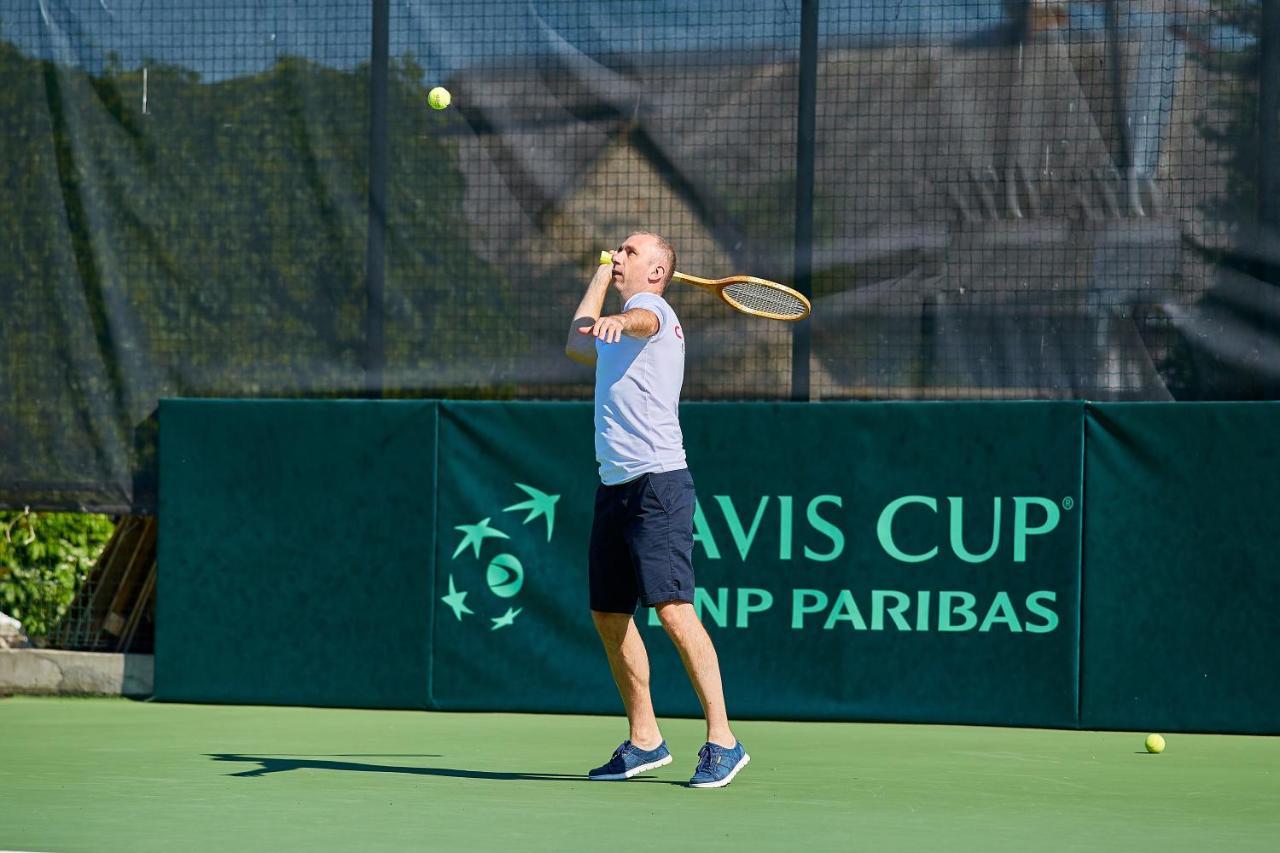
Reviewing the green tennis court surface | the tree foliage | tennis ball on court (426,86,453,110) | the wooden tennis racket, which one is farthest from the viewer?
the tree foliage

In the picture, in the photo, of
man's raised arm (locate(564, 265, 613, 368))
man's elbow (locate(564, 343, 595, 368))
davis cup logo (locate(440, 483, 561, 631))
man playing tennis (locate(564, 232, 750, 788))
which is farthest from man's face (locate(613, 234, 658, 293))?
davis cup logo (locate(440, 483, 561, 631))

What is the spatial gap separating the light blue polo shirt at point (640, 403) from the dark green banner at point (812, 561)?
74.7 inches

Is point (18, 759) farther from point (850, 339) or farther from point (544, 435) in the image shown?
point (850, 339)

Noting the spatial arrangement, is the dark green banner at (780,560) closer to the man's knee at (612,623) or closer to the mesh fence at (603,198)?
the mesh fence at (603,198)

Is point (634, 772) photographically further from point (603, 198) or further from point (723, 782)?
point (603, 198)

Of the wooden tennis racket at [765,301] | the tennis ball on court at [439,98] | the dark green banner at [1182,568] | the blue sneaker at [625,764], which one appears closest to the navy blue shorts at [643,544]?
the blue sneaker at [625,764]

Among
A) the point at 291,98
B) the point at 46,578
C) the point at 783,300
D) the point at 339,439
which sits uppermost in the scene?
the point at 291,98

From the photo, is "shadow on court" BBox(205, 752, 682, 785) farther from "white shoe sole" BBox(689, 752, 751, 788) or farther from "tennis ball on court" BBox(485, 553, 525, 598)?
"tennis ball on court" BBox(485, 553, 525, 598)

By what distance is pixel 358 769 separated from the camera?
5.60 meters

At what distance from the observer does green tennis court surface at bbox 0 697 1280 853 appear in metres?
4.31

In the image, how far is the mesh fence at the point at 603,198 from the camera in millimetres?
7176

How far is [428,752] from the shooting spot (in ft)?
20.0

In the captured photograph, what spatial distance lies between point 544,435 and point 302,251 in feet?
4.44

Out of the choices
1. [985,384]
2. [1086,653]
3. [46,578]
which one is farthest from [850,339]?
→ [46,578]
